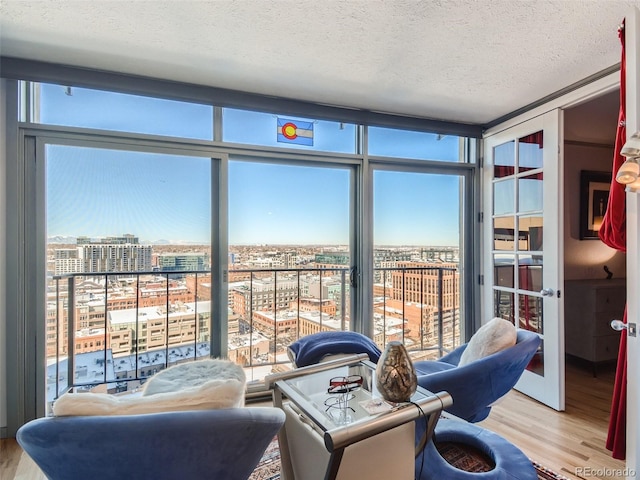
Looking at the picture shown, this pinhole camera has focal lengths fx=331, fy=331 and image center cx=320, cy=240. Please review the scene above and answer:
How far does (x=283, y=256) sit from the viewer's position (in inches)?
120

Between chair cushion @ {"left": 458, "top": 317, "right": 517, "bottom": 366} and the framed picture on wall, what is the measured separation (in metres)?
2.33

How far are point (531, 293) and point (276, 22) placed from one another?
2.67m

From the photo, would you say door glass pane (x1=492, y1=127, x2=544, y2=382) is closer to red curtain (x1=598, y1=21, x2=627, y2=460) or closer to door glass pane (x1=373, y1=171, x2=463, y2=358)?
door glass pane (x1=373, y1=171, x2=463, y2=358)

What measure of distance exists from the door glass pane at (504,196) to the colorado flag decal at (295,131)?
179 cm

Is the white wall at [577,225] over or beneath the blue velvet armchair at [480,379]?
over

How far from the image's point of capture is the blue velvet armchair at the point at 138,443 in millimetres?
956

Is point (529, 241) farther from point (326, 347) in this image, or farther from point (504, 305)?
point (326, 347)

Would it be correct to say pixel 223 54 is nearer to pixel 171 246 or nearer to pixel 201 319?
pixel 171 246

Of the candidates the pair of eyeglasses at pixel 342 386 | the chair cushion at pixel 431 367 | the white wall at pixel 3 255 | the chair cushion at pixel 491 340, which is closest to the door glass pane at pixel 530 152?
the chair cushion at pixel 491 340

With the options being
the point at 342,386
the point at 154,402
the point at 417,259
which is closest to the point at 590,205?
the point at 417,259

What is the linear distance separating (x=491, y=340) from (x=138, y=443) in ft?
5.60

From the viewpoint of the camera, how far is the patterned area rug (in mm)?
1547

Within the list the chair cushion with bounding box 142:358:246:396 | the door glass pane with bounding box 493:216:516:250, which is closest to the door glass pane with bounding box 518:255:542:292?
the door glass pane with bounding box 493:216:516:250

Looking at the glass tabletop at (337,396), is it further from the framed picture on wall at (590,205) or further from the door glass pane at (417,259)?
the framed picture on wall at (590,205)
